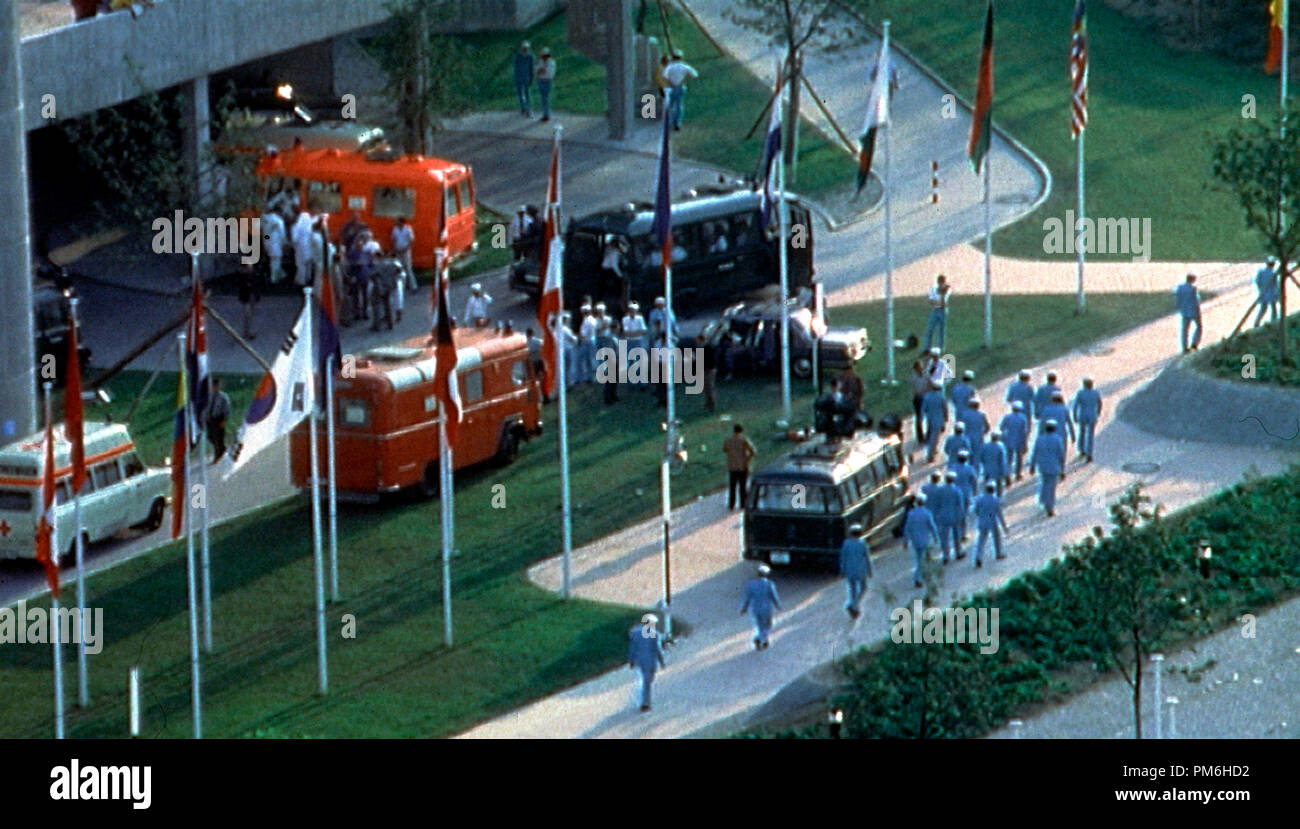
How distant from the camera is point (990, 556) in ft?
111

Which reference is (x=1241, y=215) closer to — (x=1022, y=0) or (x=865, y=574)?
(x=1022, y=0)

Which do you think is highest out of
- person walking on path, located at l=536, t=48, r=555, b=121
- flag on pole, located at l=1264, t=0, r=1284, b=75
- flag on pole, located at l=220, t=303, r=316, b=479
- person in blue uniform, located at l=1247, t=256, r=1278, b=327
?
flag on pole, located at l=1264, t=0, r=1284, b=75

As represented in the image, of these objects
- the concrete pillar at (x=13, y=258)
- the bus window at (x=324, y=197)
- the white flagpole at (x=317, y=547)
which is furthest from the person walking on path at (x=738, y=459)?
the bus window at (x=324, y=197)

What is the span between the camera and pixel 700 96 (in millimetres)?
57656

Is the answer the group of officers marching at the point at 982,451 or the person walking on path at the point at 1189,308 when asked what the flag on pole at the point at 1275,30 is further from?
the group of officers marching at the point at 982,451

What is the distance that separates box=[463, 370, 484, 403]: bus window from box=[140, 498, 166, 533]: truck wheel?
4.55m

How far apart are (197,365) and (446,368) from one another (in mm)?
3085

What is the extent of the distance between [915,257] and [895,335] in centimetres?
528

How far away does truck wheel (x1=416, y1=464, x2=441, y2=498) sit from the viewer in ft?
120

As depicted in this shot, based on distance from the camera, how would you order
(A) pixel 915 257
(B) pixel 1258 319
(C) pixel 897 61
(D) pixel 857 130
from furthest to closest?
(C) pixel 897 61, (D) pixel 857 130, (A) pixel 915 257, (B) pixel 1258 319

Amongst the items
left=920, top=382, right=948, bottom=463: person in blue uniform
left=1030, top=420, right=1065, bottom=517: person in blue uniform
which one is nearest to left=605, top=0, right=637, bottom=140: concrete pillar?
left=920, top=382, right=948, bottom=463: person in blue uniform

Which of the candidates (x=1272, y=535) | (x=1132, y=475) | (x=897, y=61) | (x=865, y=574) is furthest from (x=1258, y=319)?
(x=897, y=61)

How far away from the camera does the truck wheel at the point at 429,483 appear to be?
36.7m

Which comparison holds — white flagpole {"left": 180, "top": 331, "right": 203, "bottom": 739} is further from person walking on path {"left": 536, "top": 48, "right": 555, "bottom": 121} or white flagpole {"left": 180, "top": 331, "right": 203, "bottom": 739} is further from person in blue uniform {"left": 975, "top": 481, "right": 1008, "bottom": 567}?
person walking on path {"left": 536, "top": 48, "right": 555, "bottom": 121}
